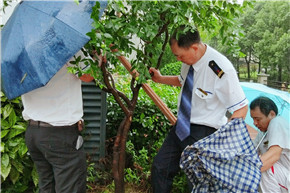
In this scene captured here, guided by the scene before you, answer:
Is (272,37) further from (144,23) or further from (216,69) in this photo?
(144,23)

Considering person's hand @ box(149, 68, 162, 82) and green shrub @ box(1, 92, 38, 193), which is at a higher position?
person's hand @ box(149, 68, 162, 82)

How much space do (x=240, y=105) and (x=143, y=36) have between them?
910mm

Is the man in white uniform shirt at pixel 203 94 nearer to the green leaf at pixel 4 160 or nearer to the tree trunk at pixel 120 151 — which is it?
the tree trunk at pixel 120 151

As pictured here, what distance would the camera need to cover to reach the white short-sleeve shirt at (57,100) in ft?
7.89

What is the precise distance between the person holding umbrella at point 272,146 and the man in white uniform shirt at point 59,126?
59.0 inches

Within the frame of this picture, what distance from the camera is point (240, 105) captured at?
244cm

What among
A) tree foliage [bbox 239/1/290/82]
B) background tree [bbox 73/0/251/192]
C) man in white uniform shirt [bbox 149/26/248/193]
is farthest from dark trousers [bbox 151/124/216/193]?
tree foliage [bbox 239/1/290/82]

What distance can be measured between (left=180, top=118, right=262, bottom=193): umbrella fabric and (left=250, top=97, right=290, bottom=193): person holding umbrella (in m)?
0.29

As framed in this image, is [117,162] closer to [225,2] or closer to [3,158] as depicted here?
[3,158]

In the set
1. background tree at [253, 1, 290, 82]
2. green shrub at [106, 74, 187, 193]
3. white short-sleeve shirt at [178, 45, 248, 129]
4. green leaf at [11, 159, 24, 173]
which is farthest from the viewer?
Answer: background tree at [253, 1, 290, 82]

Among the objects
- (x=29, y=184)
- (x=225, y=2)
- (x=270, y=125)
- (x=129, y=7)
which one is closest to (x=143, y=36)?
(x=129, y=7)

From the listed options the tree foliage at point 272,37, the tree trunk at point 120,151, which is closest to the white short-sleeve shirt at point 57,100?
the tree trunk at point 120,151

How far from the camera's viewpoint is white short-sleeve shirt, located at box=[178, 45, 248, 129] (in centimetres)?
245

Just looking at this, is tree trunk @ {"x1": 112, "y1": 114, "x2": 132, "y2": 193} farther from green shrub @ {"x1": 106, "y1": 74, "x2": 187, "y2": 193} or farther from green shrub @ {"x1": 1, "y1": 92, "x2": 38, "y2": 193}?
green shrub @ {"x1": 1, "y1": 92, "x2": 38, "y2": 193}
